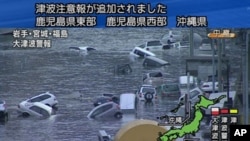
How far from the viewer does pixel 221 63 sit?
20.9 ft

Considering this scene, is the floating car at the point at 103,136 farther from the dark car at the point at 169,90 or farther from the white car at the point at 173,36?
the white car at the point at 173,36

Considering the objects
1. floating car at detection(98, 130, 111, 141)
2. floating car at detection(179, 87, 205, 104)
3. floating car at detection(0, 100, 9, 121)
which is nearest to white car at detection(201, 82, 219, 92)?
floating car at detection(179, 87, 205, 104)

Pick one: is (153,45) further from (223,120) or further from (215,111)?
(223,120)

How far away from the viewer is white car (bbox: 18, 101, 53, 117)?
21.0 feet

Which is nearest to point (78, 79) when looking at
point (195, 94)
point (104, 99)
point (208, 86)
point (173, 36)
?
point (104, 99)

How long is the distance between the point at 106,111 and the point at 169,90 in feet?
1.95

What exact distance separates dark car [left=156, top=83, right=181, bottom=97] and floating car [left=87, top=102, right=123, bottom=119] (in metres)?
0.40

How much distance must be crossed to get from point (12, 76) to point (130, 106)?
3.55 ft

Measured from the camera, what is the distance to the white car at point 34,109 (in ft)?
21.0

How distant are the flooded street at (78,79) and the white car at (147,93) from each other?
6 cm

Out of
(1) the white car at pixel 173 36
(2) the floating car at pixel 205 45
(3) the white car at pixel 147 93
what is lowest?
(3) the white car at pixel 147 93

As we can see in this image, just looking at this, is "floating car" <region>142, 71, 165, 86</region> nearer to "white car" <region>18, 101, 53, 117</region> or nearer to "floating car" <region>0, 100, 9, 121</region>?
"white car" <region>18, 101, 53, 117</region>

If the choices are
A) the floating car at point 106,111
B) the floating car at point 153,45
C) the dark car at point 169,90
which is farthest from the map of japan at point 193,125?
the floating car at point 153,45

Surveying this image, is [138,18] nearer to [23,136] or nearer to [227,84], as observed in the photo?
[227,84]
